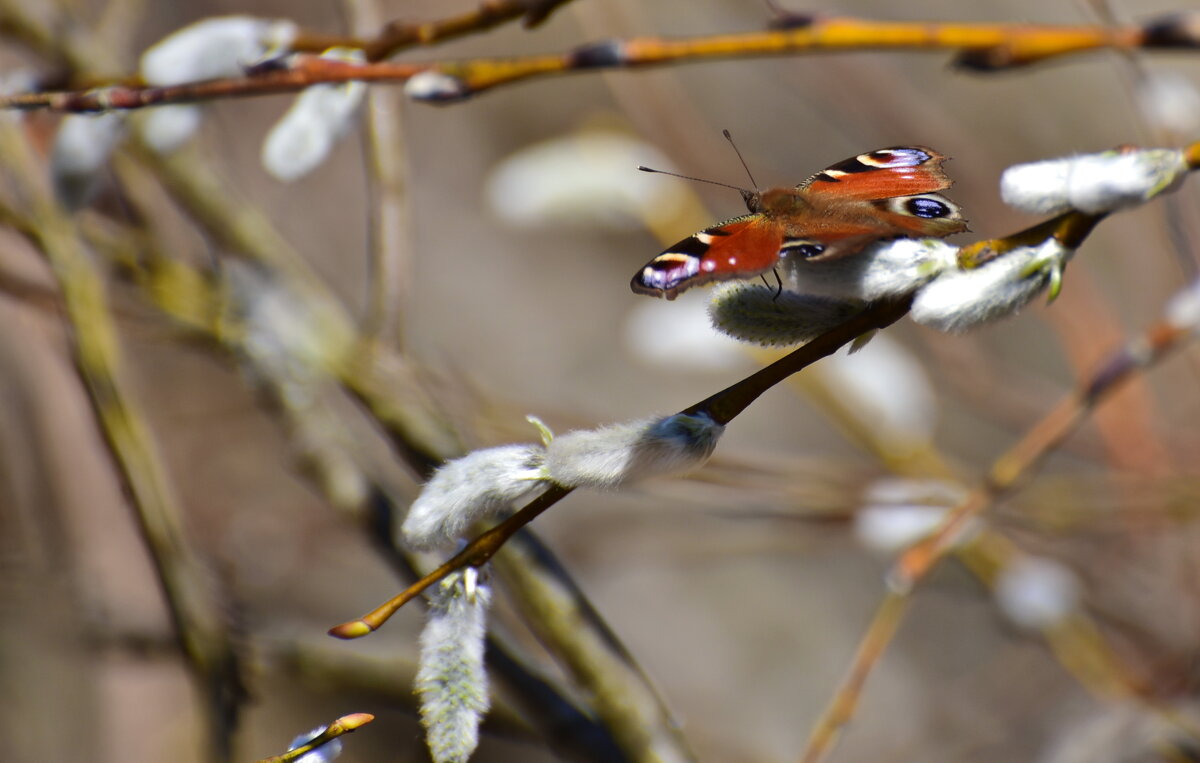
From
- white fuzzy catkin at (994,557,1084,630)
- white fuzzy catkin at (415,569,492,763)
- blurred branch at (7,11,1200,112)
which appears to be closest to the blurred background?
white fuzzy catkin at (994,557,1084,630)

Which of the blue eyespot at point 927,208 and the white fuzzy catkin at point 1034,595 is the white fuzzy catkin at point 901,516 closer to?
the white fuzzy catkin at point 1034,595

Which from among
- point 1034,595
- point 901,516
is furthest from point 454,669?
point 1034,595

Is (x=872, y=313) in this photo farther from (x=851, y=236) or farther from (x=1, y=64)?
(x=1, y=64)

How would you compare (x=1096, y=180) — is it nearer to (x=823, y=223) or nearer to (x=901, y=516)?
(x=823, y=223)

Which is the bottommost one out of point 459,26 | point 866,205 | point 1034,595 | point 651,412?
point 1034,595

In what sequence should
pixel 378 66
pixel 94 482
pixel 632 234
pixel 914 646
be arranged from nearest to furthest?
pixel 378 66 < pixel 94 482 < pixel 914 646 < pixel 632 234

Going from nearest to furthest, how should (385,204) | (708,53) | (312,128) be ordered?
(708,53) → (312,128) → (385,204)

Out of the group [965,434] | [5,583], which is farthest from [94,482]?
[965,434]

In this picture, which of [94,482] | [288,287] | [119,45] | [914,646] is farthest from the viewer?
[914,646]
